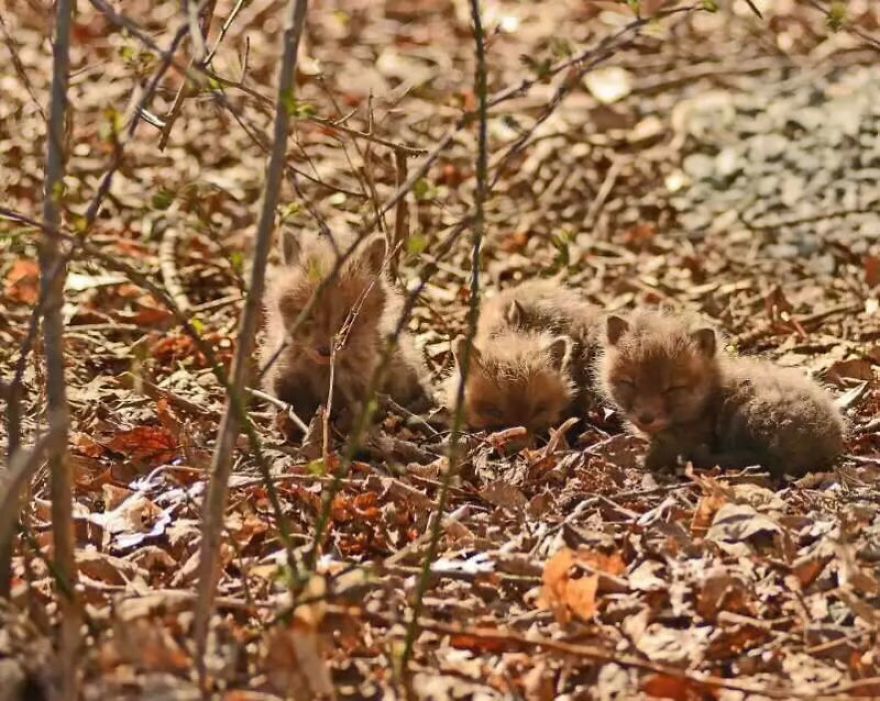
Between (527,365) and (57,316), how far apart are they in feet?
10.8

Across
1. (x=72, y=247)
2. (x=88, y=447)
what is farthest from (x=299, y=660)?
(x=88, y=447)

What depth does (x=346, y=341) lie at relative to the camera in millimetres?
7160

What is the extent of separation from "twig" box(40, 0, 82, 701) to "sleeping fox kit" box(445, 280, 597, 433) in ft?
9.06

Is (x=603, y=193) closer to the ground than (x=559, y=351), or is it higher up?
higher up

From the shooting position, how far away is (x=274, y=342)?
7516 mm

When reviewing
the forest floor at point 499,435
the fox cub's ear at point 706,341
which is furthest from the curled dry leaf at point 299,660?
the fox cub's ear at point 706,341

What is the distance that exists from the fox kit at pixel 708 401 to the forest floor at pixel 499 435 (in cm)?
18

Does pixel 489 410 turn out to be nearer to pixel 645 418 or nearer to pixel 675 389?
pixel 645 418

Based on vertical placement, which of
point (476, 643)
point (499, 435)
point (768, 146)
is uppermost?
point (768, 146)

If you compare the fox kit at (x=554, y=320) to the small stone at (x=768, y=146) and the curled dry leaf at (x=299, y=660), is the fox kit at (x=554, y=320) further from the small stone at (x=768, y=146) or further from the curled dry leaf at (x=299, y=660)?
the small stone at (x=768, y=146)

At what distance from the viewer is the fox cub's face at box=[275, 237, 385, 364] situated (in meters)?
7.03

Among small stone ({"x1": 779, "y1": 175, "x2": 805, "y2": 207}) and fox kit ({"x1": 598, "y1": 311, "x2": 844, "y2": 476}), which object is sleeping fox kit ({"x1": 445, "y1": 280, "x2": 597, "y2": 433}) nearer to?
fox kit ({"x1": 598, "y1": 311, "x2": 844, "y2": 476})

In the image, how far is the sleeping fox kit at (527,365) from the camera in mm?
6863

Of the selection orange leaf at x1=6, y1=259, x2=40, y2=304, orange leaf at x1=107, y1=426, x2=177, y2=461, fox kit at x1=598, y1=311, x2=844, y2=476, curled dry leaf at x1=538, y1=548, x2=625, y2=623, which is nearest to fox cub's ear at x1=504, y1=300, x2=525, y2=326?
fox kit at x1=598, y1=311, x2=844, y2=476
